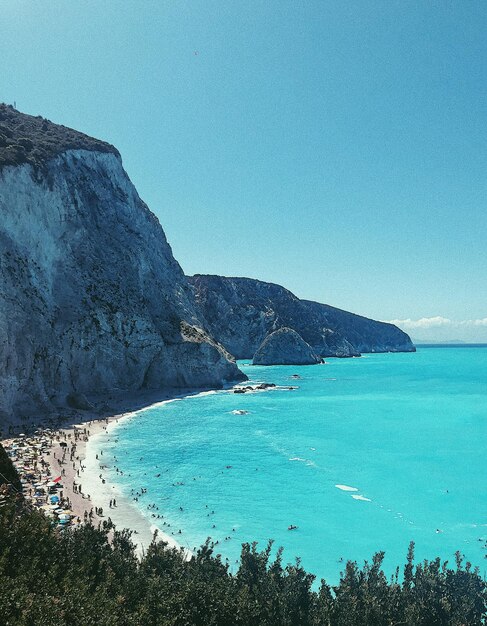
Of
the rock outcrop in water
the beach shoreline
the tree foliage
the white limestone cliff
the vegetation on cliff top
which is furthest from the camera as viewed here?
the vegetation on cliff top

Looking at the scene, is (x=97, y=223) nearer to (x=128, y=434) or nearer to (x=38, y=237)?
(x=38, y=237)

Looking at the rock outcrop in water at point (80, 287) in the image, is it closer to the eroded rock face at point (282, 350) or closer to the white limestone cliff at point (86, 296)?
the white limestone cliff at point (86, 296)

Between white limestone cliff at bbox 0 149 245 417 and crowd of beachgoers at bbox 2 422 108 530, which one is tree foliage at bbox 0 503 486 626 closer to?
crowd of beachgoers at bbox 2 422 108 530

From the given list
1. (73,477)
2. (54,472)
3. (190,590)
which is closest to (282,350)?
(73,477)

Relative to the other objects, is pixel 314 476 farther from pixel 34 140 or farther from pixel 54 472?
pixel 34 140

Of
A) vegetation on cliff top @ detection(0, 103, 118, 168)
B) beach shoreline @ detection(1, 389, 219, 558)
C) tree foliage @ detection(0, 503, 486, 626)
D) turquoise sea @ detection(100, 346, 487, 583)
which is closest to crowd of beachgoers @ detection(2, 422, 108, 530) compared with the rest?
beach shoreline @ detection(1, 389, 219, 558)
